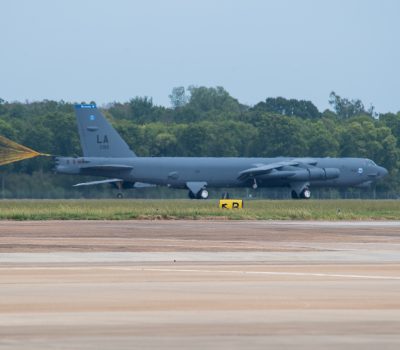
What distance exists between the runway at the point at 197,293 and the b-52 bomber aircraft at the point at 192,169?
220 feet

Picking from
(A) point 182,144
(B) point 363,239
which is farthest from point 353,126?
(B) point 363,239

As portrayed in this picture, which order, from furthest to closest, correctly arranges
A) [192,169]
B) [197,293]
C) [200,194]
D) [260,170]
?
[260,170] → [200,194] → [192,169] → [197,293]

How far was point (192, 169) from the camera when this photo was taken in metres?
114

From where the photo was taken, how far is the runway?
17.5m

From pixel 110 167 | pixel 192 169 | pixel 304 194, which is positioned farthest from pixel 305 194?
pixel 110 167

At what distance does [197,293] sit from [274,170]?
95215mm

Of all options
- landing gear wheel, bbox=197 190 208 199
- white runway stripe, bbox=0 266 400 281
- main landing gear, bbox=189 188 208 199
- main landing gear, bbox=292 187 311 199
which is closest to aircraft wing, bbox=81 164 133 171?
main landing gear, bbox=189 188 208 199

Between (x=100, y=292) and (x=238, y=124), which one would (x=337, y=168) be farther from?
(x=100, y=292)

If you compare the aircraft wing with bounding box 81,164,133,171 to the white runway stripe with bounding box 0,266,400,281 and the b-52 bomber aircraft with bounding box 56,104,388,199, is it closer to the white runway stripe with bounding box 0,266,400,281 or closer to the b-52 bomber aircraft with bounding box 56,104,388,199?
the b-52 bomber aircraft with bounding box 56,104,388,199

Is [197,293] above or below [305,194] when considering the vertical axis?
below

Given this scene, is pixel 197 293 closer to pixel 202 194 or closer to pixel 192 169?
pixel 192 169

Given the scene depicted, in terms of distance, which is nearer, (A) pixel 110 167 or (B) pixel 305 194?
(A) pixel 110 167

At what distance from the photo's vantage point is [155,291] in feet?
78.8

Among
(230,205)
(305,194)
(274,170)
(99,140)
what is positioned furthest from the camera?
(305,194)
